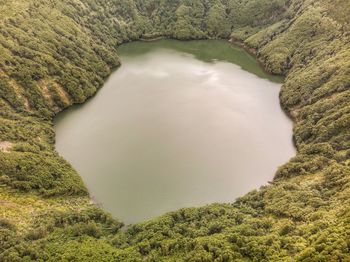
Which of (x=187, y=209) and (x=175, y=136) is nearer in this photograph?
(x=187, y=209)

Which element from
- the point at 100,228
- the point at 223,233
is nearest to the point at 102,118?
the point at 100,228

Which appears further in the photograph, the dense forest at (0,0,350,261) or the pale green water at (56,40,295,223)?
the pale green water at (56,40,295,223)

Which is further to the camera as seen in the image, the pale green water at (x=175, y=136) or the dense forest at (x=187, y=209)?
the pale green water at (x=175, y=136)

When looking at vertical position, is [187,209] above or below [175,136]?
below

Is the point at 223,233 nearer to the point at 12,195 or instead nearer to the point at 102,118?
the point at 12,195
